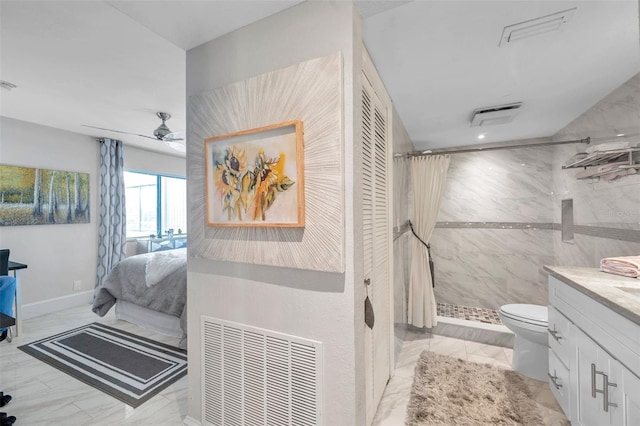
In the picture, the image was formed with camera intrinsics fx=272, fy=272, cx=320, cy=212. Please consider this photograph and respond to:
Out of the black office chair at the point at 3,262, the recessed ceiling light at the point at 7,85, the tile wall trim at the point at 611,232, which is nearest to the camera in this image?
the tile wall trim at the point at 611,232

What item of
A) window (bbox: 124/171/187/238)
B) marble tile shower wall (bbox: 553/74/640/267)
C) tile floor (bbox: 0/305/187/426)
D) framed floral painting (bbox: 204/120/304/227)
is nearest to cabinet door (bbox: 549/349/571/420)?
marble tile shower wall (bbox: 553/74/640/267)

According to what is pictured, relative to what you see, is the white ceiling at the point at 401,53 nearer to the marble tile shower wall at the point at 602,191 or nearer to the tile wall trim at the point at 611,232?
the marble tile shower wall at the point at 602,191

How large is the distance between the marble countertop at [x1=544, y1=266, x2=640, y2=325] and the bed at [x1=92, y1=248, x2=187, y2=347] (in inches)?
114

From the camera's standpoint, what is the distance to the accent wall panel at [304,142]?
1173 millimetres

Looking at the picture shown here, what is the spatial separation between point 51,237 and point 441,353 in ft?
15.7

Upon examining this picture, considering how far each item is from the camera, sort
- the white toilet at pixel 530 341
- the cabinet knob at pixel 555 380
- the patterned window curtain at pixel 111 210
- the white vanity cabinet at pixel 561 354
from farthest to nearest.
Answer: the patterned window curtain at pixel 111 210
the white toilet at pixel 530 341
the cabinet knob at pixel 555 380
the white vanity cabinet at pixel 561 354

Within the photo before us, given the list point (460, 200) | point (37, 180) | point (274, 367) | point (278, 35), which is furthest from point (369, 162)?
point (37, 180)

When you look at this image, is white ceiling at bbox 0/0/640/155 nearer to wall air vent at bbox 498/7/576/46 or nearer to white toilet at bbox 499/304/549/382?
wall air vent at bbox 498/7/576/46

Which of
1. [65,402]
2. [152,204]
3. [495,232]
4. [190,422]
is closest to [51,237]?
[152,204]

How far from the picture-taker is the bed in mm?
2656

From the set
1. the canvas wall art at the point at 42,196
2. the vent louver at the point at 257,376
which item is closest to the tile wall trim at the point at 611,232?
the vent louver at the point at 257,376

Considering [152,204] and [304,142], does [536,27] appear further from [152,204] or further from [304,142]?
[152,204]

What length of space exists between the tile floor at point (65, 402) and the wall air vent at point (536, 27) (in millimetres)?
2936

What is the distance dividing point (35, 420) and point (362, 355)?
7.01ft
